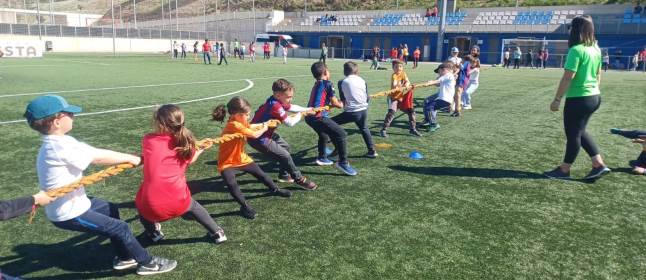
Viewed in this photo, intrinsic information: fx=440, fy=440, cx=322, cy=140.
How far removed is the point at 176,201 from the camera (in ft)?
12.4

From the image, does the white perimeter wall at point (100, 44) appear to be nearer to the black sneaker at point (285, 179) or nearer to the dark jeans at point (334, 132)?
the dark jeans at point (334, 132)

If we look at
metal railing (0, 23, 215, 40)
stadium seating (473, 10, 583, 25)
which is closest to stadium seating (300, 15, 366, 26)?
metal railing (0, 23, 215, 40)

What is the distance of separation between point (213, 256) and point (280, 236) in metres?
0.72

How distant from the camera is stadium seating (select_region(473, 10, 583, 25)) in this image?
45891mm

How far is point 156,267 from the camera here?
145 inches

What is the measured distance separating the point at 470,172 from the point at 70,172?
5.27 meters

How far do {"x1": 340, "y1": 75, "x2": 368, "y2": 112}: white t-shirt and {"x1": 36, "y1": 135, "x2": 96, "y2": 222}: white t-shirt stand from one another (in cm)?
430

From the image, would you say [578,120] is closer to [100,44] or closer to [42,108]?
[42,108]

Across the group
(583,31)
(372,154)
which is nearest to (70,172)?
(372,154)

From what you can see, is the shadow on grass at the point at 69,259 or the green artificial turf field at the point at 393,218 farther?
the green artificial turf field at the point at 393,218

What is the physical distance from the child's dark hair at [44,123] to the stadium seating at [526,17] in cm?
4997

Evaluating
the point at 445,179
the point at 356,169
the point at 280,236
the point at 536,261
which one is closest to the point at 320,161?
the point at 356,169

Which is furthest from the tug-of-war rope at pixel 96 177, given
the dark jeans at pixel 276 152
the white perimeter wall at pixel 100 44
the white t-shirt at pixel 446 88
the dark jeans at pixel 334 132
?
the white perimeter wall at pixel 100 44

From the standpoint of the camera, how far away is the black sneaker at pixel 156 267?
365cm
